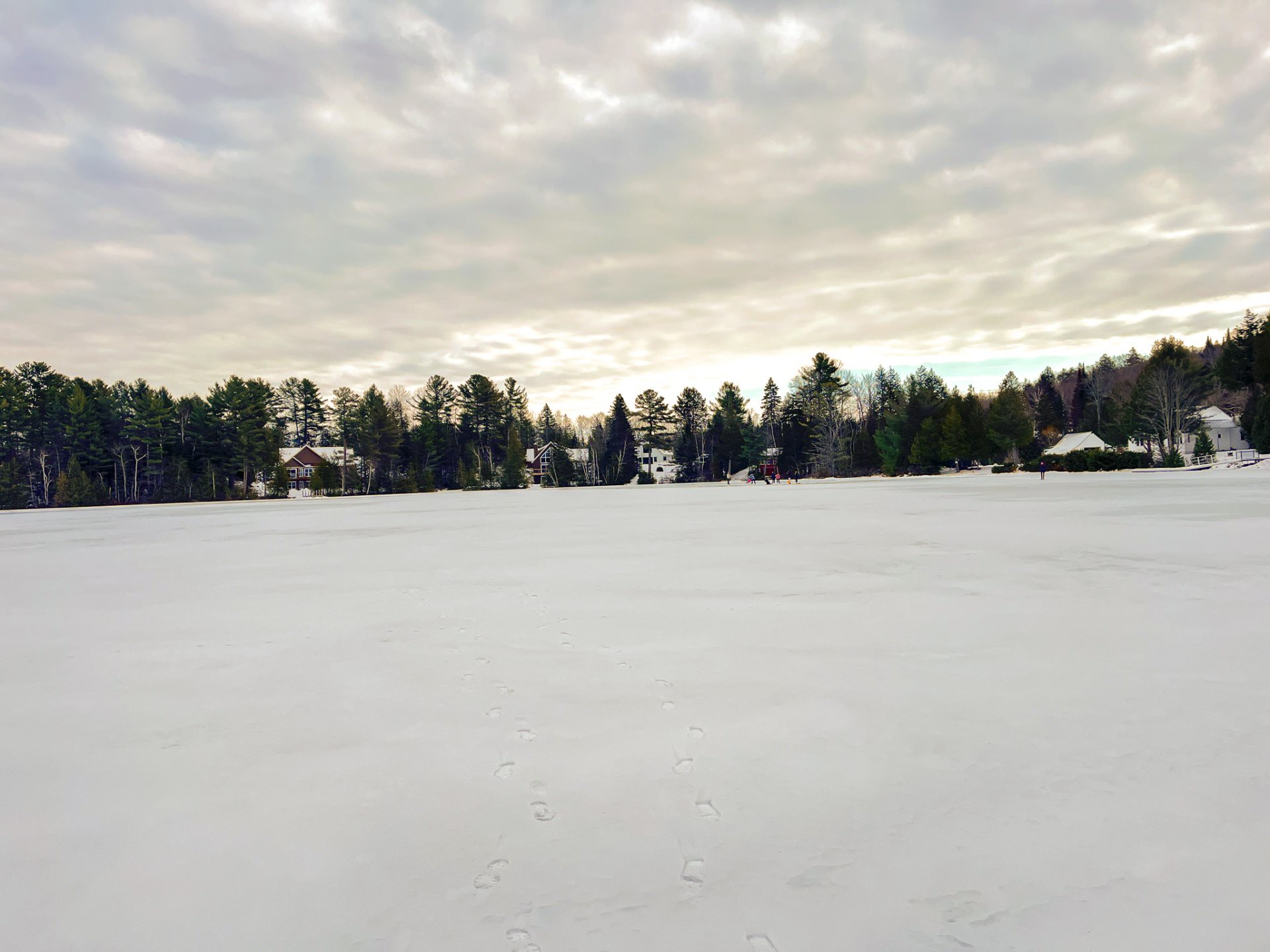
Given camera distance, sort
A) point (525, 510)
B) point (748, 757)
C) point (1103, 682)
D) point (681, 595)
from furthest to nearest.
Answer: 1. point (525, 510)
2. point (681, 595)
3. point (1103, 682)
4. point (748, 757)

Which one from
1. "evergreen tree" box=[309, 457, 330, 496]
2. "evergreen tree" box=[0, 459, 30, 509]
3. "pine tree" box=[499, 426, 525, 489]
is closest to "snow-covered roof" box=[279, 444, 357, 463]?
"evergreen tree" box=[309, 457, 330, 496]

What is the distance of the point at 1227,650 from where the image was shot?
5.26 meters

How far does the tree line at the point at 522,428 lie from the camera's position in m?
58.6

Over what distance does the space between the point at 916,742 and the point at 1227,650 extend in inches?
129

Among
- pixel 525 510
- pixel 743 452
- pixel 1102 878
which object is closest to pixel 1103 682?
pixel 1102 878

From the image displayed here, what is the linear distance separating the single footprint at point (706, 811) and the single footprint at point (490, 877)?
916 millimetres

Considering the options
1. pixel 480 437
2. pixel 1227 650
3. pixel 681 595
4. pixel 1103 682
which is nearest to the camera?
pixel 1103 682

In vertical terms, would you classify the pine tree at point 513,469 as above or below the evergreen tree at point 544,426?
below

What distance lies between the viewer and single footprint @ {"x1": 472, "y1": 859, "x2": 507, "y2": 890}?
2.68m

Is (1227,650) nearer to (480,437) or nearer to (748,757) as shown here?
(748,757)

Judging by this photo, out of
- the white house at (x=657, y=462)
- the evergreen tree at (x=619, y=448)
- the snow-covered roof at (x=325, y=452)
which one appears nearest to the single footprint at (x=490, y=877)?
the evergreen tree at (x=619, y=448)

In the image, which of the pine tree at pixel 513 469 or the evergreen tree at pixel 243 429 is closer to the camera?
the evergreen tree at pixel 243 429

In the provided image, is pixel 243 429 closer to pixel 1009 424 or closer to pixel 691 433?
pixel 691 433

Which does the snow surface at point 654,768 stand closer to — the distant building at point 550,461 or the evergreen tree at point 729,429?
the distant building at point 550,461
